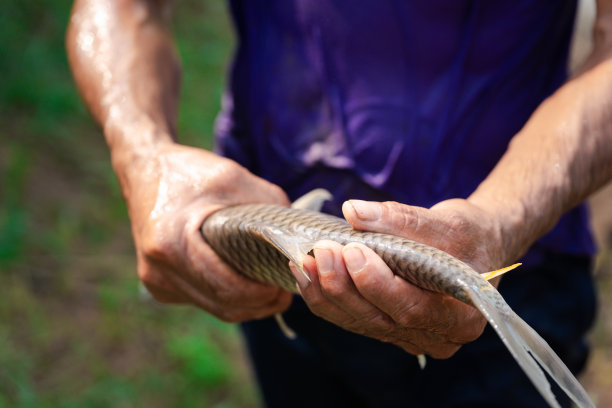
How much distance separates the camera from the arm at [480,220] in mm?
1443

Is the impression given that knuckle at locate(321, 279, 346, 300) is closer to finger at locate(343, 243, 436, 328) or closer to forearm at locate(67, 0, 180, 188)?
finger at locate(343, 243, 436, 328)

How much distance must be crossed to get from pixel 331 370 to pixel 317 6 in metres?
1.21

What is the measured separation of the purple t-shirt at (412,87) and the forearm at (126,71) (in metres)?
0.42

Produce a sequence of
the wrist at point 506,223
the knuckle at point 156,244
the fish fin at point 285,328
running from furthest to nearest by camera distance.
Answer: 1. the fish fin at point 285,328
2. the knuckle at point 156,244
3. the wrist at point 506,223

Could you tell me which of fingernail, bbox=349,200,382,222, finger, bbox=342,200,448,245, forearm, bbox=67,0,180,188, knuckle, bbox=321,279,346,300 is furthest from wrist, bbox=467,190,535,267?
forearm, bbox=67,0,180,188

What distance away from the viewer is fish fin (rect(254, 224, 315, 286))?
1494mm

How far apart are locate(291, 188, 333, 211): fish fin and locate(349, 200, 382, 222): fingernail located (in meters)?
0.36

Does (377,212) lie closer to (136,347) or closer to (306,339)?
(306,339)

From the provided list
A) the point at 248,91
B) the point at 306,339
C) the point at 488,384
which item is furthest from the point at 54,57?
the point at 488,384

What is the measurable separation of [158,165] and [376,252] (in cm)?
76

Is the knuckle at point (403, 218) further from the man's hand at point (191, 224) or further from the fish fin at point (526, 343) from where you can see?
the man's hand at point (191, 224)

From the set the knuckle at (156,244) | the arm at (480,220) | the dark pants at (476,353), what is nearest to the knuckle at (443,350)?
the arm at (480,220)

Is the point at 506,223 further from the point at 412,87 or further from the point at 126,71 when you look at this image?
the point at 126,71

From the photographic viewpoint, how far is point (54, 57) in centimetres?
525
